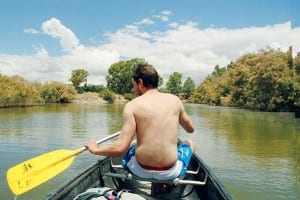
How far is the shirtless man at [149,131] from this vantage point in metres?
2.93

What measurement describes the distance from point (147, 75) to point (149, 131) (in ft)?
1.56

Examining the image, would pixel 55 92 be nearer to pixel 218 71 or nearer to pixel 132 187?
pixel 218 71

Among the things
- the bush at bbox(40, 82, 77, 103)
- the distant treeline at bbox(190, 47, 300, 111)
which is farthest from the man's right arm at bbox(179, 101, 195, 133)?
the bush at bbox(40, 82, 77, 103)

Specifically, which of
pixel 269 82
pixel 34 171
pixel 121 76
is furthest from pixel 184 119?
pixel 121 76

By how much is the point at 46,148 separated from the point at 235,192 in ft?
21.3

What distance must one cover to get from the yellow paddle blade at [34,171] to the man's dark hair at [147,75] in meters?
1.25

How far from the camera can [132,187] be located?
4320 millimetres

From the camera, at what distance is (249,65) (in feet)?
144

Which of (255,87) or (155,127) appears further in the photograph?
(255,87)

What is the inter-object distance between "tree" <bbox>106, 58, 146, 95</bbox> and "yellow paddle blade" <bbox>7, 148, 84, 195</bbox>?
75.9m

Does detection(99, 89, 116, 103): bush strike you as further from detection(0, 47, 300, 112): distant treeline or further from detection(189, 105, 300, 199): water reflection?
detection(189, 105, 300, 199): water reflection

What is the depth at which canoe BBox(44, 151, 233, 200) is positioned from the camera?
9.98 ft

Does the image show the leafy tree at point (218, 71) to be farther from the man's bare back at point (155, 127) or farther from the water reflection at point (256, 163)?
the man's bare back at point (155, 127)

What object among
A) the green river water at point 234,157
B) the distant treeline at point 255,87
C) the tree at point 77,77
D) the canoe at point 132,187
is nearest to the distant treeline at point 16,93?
the distant treeline at point 255,87
